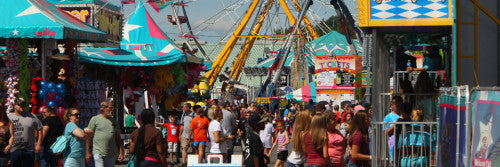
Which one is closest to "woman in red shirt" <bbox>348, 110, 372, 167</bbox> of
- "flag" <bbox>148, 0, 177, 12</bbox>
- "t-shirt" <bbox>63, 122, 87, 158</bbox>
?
"t-shirt" <bbox>63, 122, 87, 158</bbox>

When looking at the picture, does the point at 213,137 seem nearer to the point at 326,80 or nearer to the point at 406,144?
the point at 406,144

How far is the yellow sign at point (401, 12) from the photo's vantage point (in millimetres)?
9953

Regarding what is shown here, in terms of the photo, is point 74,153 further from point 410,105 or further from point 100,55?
point 100,55

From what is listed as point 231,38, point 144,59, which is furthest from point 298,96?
point 144,59

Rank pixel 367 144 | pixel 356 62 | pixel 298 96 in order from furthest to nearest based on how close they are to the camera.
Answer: pixel 298 96, pixel 356 62, pixel 367 144

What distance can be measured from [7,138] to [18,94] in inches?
167

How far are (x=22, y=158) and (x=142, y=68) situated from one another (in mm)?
10039

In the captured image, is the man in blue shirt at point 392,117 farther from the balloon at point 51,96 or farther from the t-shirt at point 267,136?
the balloon at point 51,96

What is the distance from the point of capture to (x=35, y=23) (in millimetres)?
15258

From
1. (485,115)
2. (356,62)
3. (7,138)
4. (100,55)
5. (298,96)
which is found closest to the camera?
(485,115)

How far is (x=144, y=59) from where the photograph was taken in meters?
20.4

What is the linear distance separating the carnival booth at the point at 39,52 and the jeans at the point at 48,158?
7.71 ft

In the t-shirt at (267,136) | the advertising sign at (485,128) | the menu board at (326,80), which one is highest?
the menu board at (326,80)

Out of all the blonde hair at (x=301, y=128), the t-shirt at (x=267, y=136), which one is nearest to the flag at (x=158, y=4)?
the t-shirt at (x=267, y=136)
